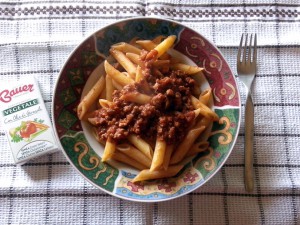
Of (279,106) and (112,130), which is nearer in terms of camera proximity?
(112,130)

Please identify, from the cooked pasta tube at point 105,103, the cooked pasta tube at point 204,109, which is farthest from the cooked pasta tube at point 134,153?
the cooked pasta tube at point 204,109

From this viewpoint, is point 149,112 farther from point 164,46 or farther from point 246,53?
point 246,53

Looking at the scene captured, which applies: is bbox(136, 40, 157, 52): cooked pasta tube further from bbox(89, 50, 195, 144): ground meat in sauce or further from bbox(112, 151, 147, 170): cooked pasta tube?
bbox(112, 151, 147, 170): cooked pasta tube

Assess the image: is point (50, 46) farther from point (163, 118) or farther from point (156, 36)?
point (163, 118)

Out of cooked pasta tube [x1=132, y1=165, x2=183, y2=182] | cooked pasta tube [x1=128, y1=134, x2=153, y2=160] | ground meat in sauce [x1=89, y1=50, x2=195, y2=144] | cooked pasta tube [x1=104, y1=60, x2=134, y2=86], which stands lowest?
cooked pasta tube [x1=132, y1=165, x2=183, y2=182]

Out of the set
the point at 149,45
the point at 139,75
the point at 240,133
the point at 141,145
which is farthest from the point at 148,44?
the point at 240,133

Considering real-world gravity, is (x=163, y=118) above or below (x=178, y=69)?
below

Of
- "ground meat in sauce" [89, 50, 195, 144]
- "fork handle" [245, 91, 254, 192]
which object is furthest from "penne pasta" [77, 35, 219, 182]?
"fork handle" [245, 91, 254, 192]

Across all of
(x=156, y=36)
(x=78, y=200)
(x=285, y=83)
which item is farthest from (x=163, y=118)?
(x=285, y=83)
